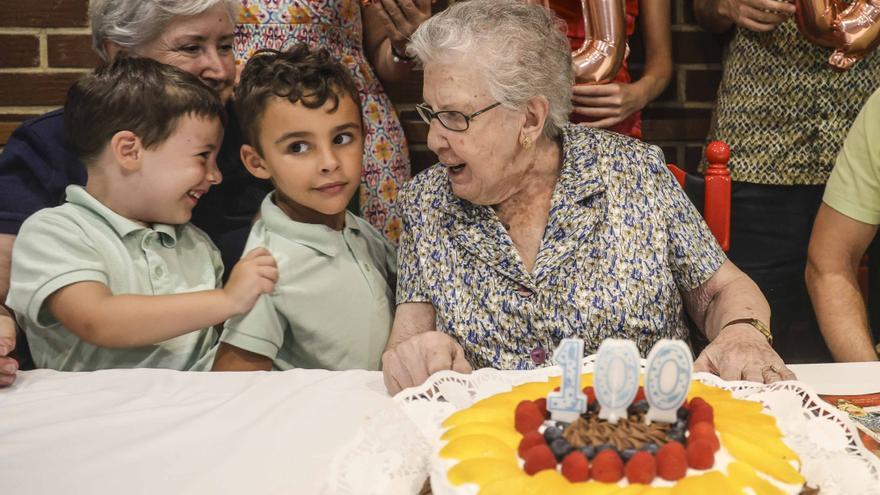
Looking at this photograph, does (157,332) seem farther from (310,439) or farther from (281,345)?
(310,439)

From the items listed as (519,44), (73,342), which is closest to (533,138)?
(519,44)

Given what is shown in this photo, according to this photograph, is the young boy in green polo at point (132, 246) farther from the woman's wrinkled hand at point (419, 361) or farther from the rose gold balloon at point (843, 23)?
the rose gold balloon at point (843, 23)

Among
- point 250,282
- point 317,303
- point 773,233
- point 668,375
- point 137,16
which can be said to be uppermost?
point 137,16

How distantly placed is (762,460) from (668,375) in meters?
0.14

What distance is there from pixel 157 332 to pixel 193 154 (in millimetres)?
401

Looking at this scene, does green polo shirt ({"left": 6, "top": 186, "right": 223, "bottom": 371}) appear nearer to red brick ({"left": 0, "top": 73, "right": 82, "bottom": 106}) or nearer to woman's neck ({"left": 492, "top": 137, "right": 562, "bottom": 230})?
woman's neck ({"left": 492, "top": 137, "right": 562, "bottom": 230})

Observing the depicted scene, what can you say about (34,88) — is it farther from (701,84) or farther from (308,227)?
(701,84)

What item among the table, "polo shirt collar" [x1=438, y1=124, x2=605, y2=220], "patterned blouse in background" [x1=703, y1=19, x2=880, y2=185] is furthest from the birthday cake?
"patterned blouse in background" [x1=703, y1=19, x2=880, y2=185]

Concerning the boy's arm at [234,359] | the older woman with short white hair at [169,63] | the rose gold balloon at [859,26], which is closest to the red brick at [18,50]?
the older woman with short white hair at [169,63]

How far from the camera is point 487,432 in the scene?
3.48 feet

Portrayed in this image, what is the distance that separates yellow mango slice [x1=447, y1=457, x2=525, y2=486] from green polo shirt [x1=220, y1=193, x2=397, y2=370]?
2.75 feet

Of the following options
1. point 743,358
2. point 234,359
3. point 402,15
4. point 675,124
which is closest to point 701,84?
point 675,124

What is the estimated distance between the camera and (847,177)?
76.4 inches

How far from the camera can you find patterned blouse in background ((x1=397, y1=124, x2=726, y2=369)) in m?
1.69
